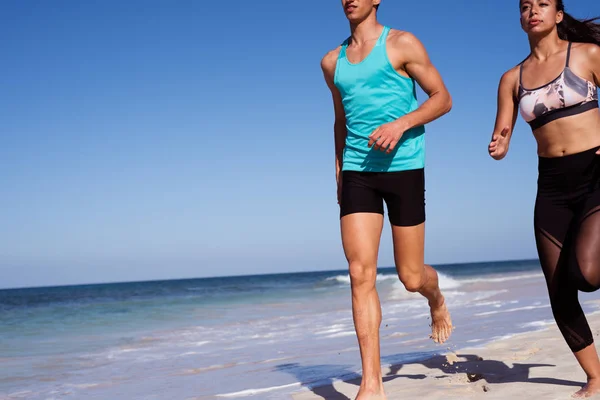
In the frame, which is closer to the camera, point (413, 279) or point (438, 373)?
point (413, 279)

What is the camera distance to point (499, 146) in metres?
3.74

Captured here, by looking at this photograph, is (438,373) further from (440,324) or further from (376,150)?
(376,150)

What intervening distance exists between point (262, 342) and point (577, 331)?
5.41 m

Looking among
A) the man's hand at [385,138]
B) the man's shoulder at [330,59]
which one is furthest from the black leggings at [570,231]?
the man's shoulder at [330,59]

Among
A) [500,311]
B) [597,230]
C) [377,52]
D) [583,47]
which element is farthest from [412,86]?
[500,311]

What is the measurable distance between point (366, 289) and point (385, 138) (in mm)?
840

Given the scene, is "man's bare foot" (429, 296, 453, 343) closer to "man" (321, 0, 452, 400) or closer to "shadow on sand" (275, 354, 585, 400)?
"shadow on sand" (275, 354, 585, 400)

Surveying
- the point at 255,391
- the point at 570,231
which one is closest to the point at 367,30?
the point at 570,231

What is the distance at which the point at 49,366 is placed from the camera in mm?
7609

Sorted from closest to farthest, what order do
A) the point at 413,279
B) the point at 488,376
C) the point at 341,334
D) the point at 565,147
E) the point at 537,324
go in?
the point at 565,147, the point at 413,279, the point at 488,376, the point at 537,324, the point at 341,334

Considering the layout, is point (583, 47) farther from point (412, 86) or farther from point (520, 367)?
point (520, 367)

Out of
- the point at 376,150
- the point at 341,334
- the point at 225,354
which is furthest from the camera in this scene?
the point at 341,334

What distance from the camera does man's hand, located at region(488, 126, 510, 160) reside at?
12.1 feet

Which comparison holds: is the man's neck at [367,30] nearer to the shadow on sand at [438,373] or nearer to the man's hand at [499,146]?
the man's hand at [499,146]
